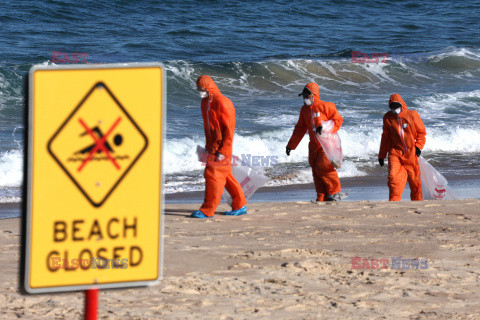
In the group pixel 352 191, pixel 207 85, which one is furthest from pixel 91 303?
pixel 352 191

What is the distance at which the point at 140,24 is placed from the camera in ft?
104

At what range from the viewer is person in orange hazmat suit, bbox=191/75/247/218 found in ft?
28.2

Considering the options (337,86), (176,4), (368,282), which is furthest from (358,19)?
(368,282)

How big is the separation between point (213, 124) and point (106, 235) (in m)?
6.23

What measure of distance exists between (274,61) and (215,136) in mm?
18255

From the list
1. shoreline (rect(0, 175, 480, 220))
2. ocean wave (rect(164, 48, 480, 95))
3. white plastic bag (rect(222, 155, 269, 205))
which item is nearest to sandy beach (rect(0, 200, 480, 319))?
white plastic bag (rect(222, 155, 269, 205))

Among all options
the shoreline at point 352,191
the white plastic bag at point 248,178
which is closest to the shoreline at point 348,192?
the shoreline at point 352,191

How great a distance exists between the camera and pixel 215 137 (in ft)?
28.5

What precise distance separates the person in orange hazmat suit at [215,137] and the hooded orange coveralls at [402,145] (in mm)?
2310

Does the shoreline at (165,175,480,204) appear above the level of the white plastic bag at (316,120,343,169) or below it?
below

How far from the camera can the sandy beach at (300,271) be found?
5.34m

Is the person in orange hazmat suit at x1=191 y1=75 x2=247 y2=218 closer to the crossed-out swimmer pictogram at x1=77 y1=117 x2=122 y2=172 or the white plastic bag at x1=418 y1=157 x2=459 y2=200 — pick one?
the white plastic bag at x1=418 y1=157 x2=459 y2=200

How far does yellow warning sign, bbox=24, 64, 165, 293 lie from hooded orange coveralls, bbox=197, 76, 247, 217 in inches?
238

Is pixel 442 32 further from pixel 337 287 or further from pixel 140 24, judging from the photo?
pixel 337 287
